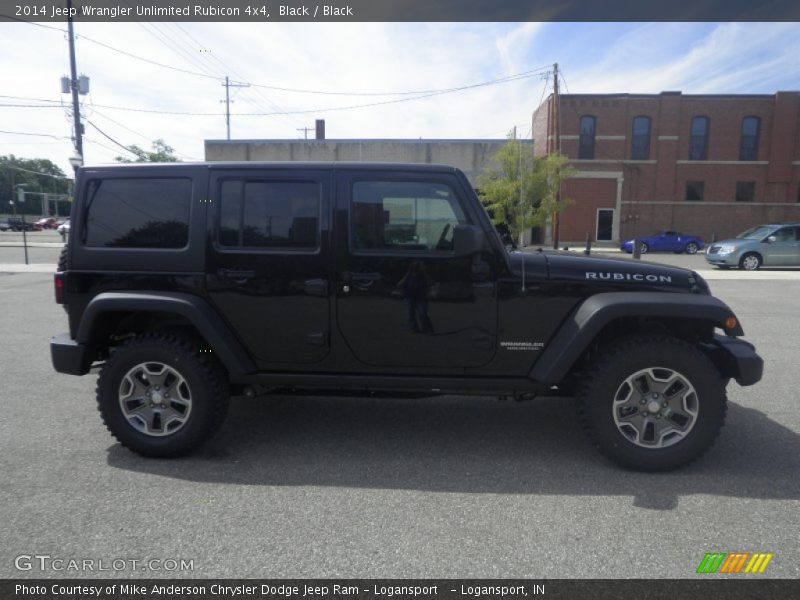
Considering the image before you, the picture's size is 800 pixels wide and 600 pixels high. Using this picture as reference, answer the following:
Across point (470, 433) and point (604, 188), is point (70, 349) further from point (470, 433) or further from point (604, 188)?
point (604, 188)

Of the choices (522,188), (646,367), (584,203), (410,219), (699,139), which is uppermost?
(699,139)

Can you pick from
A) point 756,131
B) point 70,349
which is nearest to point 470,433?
point 70,349

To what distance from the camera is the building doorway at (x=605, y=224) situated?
37656mm

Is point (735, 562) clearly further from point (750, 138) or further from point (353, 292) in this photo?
point (750, 138)

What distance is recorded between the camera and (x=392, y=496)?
3158 millimetres

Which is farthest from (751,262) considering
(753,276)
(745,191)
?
(745,191)

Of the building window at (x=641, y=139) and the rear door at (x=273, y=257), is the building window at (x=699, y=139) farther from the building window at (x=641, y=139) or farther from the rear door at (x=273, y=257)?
the rear door at (x=273, y=257)

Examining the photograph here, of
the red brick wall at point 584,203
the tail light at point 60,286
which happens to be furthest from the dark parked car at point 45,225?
the tail light at point 60,286

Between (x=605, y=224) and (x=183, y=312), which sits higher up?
(x=605, y=224)

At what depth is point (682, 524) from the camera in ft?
9.37

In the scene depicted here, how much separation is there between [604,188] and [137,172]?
3800cm

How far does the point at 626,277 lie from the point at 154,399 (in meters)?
3.39

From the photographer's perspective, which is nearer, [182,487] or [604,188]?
[182,487]

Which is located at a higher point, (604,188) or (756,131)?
(756,131)
